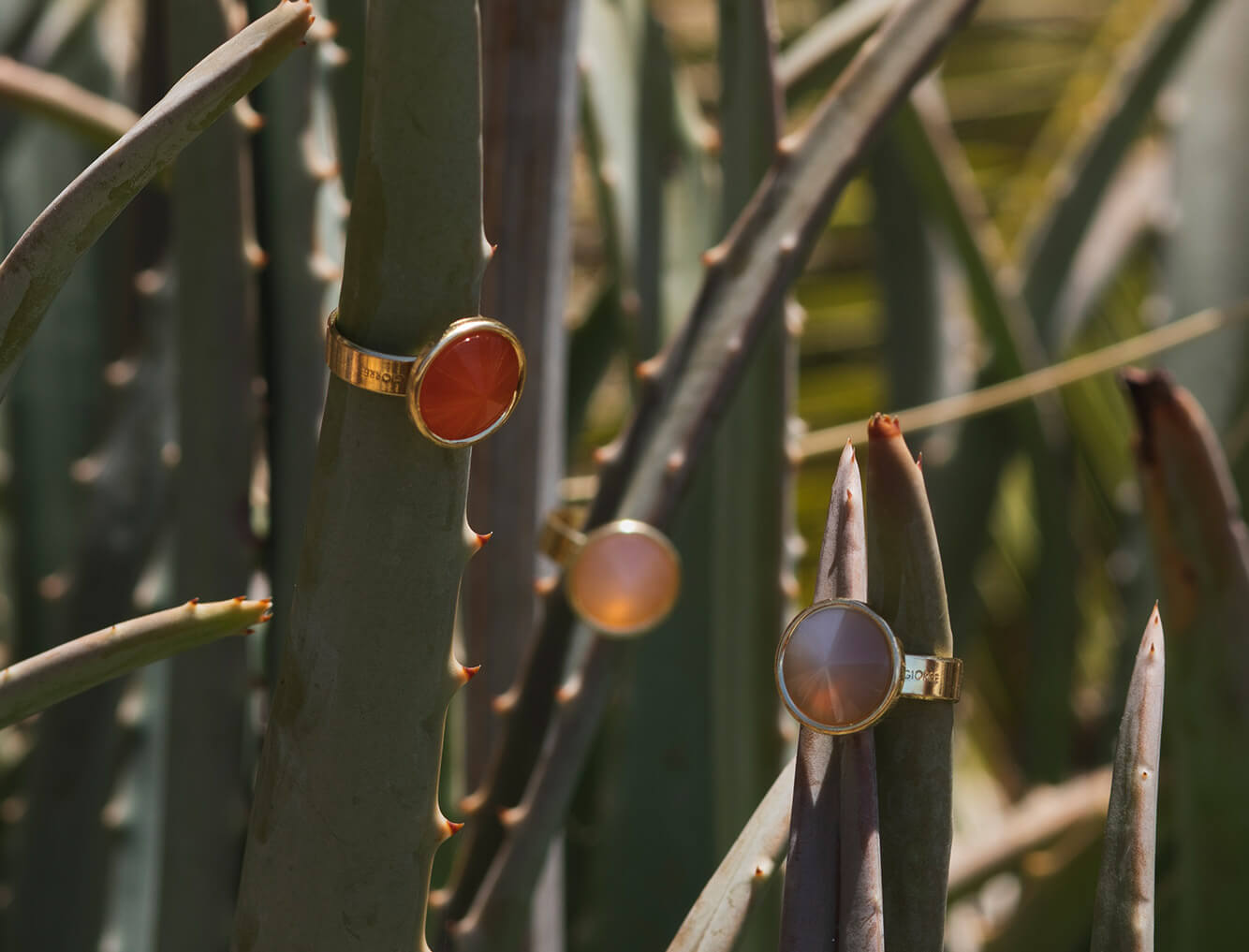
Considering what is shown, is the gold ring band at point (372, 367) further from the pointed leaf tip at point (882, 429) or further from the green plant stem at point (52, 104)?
the green plant stem at point (52, 104)

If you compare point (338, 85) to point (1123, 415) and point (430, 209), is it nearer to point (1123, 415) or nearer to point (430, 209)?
point (430, 209)

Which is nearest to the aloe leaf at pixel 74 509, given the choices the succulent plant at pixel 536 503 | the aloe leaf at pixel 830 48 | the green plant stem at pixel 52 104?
the succulent plant at pixel 536 503

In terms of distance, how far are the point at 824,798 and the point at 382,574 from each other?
69 mm

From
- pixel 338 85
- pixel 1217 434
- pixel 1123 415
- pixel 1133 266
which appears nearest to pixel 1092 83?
pixel 1133 266

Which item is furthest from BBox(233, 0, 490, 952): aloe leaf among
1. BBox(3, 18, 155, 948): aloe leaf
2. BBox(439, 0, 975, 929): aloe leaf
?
BBox(3, 18, 155, 948): aloe leaf

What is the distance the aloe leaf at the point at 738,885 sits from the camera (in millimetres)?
187

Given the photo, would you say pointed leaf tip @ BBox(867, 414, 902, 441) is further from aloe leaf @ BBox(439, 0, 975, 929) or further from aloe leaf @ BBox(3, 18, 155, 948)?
aloe leaf @ BBox(3, 18, 155, 948)

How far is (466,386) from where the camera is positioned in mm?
163

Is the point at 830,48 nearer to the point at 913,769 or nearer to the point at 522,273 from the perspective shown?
the point at 522,273

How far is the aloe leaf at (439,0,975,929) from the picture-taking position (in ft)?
0.93

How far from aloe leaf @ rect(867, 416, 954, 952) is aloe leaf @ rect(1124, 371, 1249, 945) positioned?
0.30 feet

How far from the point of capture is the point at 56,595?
0.45 metres

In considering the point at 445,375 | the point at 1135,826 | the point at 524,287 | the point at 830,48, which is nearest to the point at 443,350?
the point at 445,375

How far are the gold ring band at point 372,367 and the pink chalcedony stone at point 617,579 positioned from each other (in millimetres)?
154
